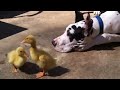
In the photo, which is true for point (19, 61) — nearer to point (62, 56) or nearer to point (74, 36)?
point (62, 56)

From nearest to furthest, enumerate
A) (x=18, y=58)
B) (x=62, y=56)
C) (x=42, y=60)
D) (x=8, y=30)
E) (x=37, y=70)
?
(x=42, y=60) → (x=18, y=58) → (x=37, y=70) → (x=62, y=56) → (x=8, y=30)

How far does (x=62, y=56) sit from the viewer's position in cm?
323

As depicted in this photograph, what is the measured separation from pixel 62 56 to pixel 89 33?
19.1 inches

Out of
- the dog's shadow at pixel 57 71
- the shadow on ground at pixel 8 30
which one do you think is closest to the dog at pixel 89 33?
the dog's shadow at pixel 57 71

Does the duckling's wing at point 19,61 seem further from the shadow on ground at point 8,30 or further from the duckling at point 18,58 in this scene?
the shadow on ground at point 8,30

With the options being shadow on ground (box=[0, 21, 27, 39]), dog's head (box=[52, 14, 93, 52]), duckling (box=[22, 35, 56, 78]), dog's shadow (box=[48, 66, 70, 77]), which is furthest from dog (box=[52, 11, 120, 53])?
shadow on ground (box=[0, 21, 27, 39])

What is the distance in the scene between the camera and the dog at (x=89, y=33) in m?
3.38

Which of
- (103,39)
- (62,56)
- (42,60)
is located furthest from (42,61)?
(103,39)

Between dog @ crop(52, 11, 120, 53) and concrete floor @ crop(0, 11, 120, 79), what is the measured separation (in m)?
0.08
